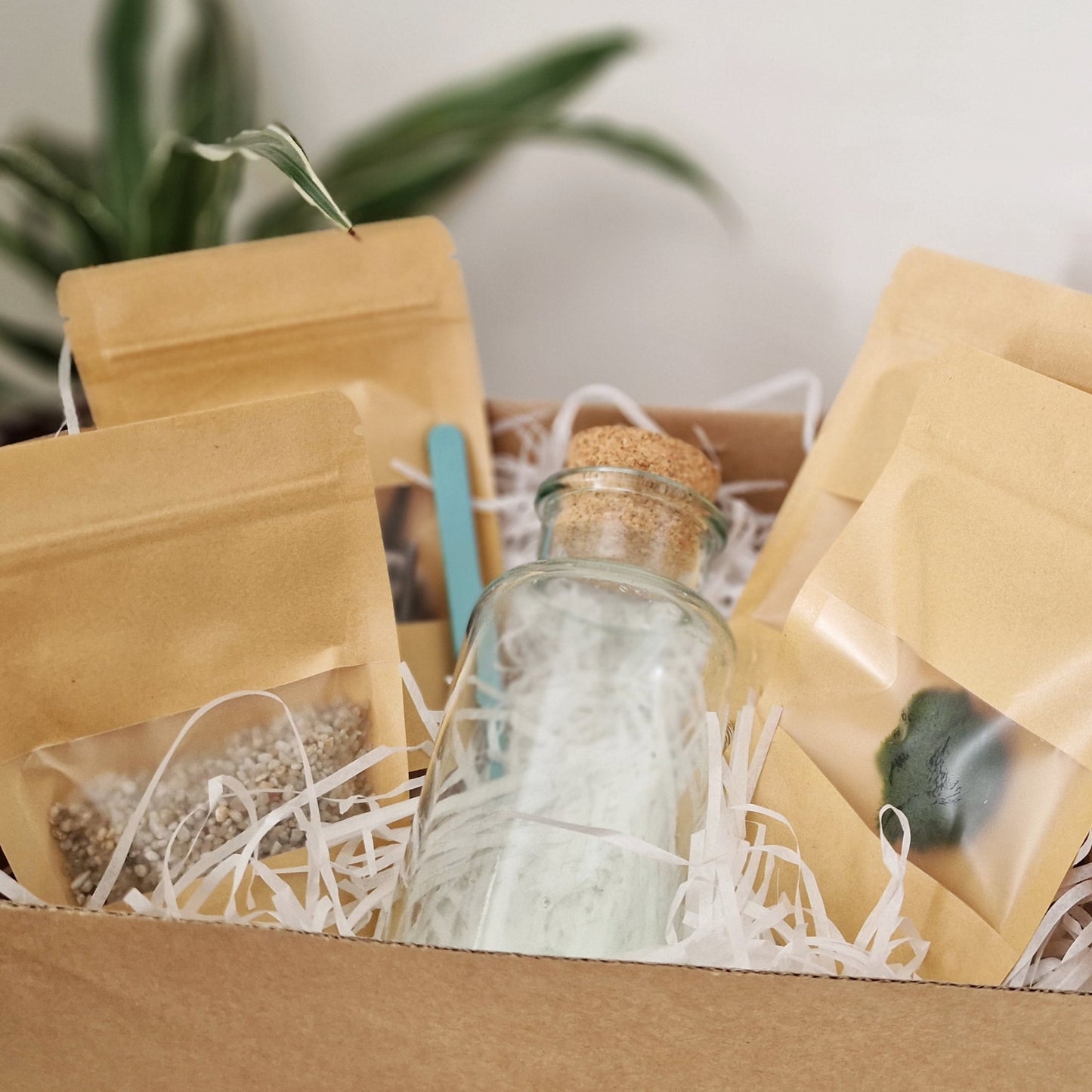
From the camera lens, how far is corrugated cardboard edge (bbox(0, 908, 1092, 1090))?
1.20 feet

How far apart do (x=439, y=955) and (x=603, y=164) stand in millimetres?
787

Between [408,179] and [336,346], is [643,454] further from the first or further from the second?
[408,179]

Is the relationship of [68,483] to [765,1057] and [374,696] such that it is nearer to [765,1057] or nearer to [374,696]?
[374,696]

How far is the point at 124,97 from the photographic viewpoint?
2.93 feet

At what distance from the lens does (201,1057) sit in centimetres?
39

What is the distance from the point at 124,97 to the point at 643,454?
2.06ft

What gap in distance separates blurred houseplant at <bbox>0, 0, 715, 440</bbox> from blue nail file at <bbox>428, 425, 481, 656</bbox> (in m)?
0.31

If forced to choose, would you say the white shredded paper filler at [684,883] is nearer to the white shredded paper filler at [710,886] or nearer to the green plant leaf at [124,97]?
the white shredded paper filler at [710,886]

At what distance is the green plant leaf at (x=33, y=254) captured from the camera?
2.96 feet

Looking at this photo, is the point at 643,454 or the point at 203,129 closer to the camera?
the point at 643,454

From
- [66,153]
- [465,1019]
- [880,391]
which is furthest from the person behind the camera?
[66,153]

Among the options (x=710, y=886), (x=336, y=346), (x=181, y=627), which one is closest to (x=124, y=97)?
(x=336, y=346)

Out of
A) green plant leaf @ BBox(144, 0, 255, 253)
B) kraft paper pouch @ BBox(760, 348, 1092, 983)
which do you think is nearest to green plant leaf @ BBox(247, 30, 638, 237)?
green plant leaf @ BBox(144, 0, 255, 253)

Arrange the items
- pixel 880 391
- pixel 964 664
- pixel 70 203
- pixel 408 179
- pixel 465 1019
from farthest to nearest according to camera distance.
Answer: pixel 408 179, pixel 70 203, pixel 880 391, pixel 964 664, pixel 465 1019
